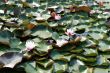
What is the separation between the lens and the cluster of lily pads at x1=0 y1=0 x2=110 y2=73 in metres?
2.22

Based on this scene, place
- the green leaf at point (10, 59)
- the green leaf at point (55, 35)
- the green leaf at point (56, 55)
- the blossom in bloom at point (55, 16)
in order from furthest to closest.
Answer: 1. the blossom in bloom at point (55, 16)
2. the green leaf at point (55, 35)
3. the green leaf at point (56, 55)
4. the green leaf at point (10, 59)

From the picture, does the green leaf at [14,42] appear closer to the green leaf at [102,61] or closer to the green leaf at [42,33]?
the green leaf at [42,33]

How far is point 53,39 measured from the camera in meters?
2.56

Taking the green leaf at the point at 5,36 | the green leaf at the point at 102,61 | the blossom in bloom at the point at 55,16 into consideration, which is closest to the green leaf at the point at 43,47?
the green leaf at the point at 5,36

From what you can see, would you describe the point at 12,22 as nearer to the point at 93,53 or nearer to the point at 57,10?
the point at 57,10

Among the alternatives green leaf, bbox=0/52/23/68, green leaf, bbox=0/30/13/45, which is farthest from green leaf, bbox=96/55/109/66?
green leaf, bbox=0/30/13/45

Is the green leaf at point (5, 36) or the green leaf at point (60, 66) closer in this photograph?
the green leaf at point (60, 66)

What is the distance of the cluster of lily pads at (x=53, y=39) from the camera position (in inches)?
87.6

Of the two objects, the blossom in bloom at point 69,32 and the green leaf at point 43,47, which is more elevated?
the blossom in bloom at point 69,32

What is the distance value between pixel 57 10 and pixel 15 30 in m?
0.78

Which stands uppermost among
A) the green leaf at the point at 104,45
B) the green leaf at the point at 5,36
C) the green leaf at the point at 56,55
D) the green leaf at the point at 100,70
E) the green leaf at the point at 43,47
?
the green leaf at the point at 5,36

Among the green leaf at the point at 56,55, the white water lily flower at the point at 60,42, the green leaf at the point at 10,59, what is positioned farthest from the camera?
Answer: the white water lily flower at the point at 60,42

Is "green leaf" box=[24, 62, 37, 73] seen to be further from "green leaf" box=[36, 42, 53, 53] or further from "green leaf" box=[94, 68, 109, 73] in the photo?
"green leaf" box=[94, 68, 109, 73]

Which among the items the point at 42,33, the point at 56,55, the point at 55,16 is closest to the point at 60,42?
the point at 56,55
